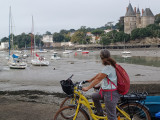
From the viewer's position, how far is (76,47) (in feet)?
475

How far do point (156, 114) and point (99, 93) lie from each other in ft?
5.39

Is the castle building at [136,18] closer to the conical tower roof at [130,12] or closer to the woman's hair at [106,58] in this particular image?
the conical tower roof at [130,12]

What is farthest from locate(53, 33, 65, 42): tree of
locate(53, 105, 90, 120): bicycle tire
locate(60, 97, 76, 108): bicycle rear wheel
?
locate(53, 105, 90, 120): bicycle tire

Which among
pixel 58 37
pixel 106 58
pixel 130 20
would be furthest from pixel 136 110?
pixel 58 37

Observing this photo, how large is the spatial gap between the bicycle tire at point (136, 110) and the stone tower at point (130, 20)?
119957 mm

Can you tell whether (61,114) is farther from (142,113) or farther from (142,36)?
(142,36)

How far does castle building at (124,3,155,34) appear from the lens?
116 meters

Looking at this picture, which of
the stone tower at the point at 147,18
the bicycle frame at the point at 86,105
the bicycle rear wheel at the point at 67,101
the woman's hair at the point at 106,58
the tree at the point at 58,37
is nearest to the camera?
the woman's hair at the point at 106,58

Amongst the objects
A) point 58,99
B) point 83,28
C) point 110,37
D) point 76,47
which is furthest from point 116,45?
point 58,99

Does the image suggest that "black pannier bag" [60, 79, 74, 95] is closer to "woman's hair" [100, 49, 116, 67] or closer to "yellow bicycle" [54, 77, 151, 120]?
"yellow bicycle" [54, 77, 151, 120]

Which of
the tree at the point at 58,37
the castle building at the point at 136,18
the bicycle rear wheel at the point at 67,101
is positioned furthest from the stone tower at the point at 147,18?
the bicycle rear wheel at the point at 67,101

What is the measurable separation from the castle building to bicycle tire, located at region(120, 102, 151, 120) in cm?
11738

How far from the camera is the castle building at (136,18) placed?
380 feet

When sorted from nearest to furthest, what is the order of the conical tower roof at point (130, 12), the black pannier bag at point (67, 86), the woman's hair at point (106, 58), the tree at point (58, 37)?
the woman's hair at point (106, 58) < the black pannier bag at point (67, 86) < the conical tower roof at point (130, 12) < the tree at point (58, 37)
